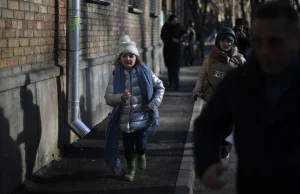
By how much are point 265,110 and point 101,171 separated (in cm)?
413

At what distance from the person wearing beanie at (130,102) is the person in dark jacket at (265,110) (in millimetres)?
3335

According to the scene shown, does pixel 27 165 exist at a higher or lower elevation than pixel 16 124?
lower

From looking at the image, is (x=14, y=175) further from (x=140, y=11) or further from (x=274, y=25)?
(x=140, y=11)

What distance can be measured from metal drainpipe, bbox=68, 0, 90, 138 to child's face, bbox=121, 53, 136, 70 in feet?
4.03

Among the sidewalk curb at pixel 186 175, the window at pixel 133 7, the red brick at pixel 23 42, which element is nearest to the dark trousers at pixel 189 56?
the window at pixel 133 7

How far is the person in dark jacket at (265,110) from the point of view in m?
2.39

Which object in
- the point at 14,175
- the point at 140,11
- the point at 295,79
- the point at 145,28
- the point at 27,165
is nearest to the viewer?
the point at 295,79

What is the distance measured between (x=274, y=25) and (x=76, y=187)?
11.8ft

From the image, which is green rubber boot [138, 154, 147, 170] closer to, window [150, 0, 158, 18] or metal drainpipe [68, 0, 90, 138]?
metal drainpipe [68, 0, 90, 138]

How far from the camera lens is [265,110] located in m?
2.41

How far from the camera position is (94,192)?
5.49 metres

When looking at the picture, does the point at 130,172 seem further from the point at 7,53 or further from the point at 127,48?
the point at 7,53

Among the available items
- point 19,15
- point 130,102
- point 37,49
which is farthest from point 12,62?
point 130,102

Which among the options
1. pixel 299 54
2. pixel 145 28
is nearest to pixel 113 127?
pixel 299 54
